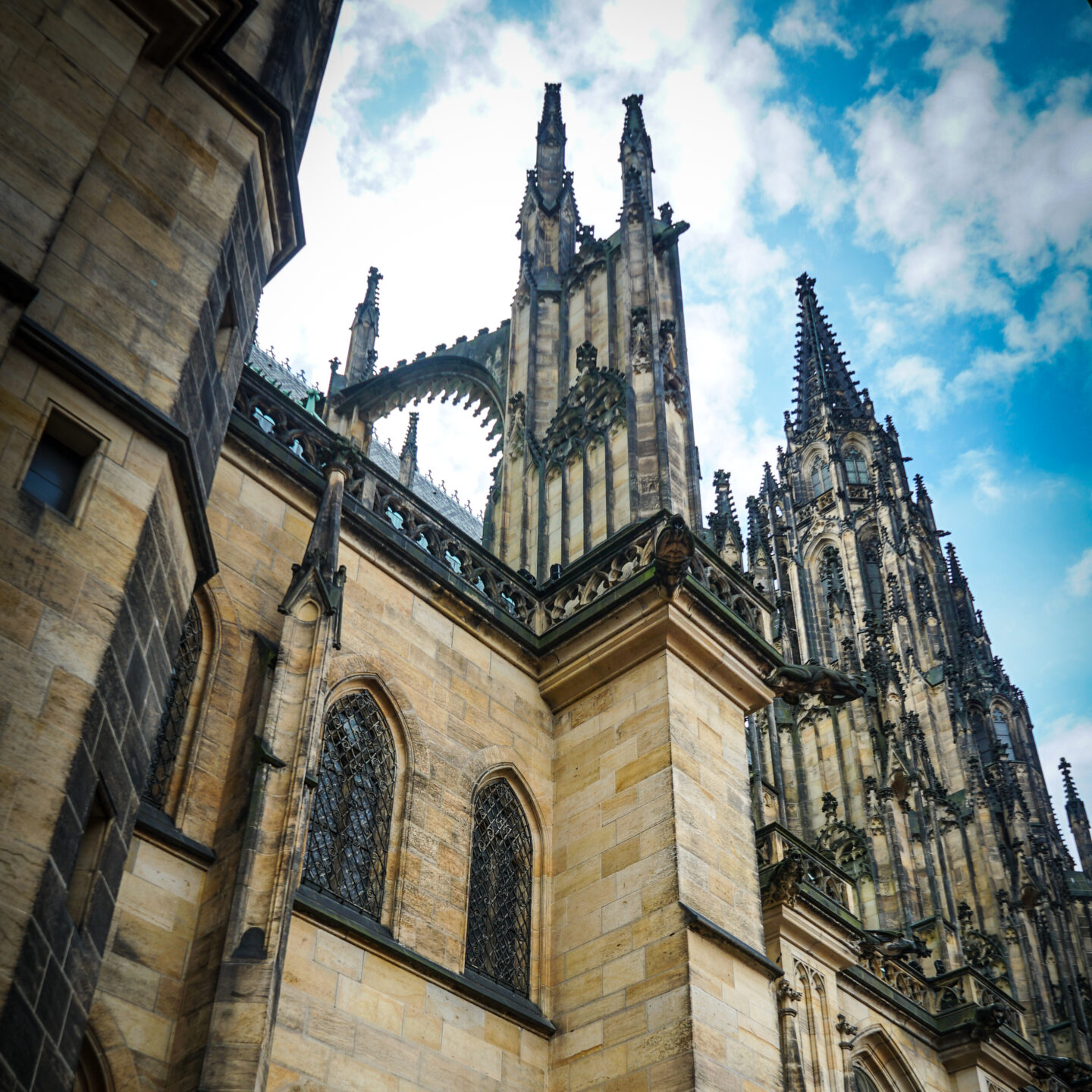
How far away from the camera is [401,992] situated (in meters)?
10.1

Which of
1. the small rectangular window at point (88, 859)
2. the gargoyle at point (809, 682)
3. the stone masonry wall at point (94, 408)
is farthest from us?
the gargoyle at point (809, 682)

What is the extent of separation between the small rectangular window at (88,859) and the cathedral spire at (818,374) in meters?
47.2

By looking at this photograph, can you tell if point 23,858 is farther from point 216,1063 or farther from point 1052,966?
point 1052,966

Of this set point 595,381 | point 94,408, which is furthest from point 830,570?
point 94,408

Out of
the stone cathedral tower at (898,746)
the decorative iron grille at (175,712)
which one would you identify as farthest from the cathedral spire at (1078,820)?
the decorative iron grille at (175,712)

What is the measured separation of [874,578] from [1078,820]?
11653 mm

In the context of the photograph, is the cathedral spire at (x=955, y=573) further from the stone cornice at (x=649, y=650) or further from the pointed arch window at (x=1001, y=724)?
the stone cornice at (x=649, y=650)

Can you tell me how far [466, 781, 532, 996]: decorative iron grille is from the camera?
1137 cm

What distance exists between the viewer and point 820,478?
164 ft

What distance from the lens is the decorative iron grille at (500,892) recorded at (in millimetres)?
11367

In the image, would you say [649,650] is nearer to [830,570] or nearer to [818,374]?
A: [830,570]

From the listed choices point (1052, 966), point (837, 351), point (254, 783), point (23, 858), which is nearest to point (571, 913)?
point (254, 783)

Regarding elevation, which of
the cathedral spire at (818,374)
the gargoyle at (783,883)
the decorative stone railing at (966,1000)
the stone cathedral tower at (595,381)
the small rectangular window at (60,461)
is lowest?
the small rectangular window at (60,461)

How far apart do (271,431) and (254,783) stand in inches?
148
